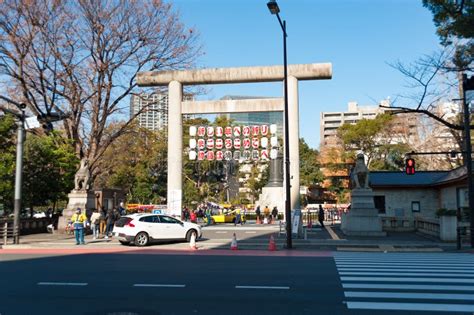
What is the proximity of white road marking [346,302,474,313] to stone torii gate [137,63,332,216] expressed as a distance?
1977cm

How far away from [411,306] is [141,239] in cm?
1524

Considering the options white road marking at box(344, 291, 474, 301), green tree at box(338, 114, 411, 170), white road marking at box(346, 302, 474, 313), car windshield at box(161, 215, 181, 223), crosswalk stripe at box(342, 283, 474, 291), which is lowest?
crosswalk stripe at box(342, 283, 474, 291)

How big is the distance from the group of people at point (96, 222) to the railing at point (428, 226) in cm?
1781

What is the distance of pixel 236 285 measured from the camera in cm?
1021

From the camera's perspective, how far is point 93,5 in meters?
30.3

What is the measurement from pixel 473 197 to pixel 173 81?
19.1 meters

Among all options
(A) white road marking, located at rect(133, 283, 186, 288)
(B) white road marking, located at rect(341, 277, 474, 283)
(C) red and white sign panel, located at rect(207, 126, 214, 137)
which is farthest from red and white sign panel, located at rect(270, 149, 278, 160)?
(A) white road marking, located at rect(133, 283, 186, 288)

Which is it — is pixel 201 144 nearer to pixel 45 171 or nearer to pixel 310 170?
pixel 45 171

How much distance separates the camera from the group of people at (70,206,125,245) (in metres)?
21.6

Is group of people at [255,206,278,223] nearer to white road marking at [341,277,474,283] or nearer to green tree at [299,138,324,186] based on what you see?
green tree at [299,138,324,186]

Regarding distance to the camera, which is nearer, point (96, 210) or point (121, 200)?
point (96, 210)

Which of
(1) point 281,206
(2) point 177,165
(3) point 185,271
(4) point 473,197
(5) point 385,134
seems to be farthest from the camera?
(5) point 385,134

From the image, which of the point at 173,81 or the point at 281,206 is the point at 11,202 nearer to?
the point at 173,81

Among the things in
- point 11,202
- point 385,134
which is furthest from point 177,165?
point 385,134
